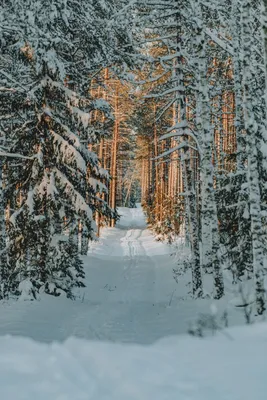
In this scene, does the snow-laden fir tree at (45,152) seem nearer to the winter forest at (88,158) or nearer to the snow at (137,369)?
the winter forest at (88,158)

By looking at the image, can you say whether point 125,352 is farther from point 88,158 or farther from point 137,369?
point 88,158

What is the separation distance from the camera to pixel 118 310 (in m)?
10.6

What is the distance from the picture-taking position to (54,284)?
11375 millimetres

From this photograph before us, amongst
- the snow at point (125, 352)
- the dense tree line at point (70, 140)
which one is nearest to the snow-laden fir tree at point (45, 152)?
the dense tree line at point (70, 140)

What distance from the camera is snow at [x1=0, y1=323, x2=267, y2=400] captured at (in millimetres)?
4555

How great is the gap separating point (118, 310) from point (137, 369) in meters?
5.31

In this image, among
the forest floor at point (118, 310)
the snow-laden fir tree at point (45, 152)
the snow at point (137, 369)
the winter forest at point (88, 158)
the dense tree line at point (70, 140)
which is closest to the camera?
the snow at point (137, 369)

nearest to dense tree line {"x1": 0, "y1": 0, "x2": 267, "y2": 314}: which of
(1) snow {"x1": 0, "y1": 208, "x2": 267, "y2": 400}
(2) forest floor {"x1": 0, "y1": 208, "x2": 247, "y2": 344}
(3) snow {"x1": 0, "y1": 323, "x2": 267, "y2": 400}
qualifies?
(2) forest floor {"x1": 0, "y1": 208, "x2": 247, "y2": 344}

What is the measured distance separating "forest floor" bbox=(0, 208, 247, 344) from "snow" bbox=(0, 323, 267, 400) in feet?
2.62

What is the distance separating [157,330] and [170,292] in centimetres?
590

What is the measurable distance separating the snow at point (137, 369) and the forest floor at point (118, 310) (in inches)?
31.4

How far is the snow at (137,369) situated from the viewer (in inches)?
179

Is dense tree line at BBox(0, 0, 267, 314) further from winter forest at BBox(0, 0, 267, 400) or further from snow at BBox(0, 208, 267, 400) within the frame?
snow at BBox(0, 208, 267, 400)

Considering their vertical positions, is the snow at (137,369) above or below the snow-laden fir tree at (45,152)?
below
